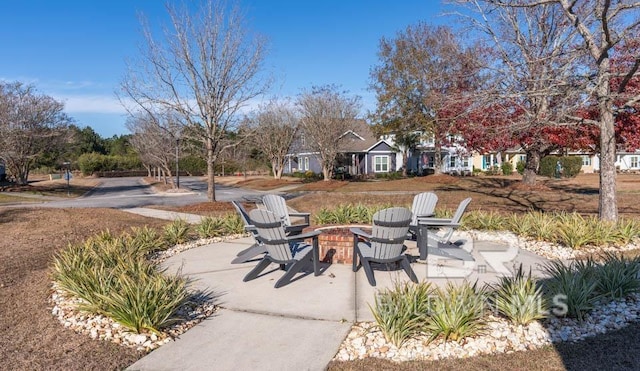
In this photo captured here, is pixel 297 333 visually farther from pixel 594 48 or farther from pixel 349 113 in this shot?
pixel 349 113

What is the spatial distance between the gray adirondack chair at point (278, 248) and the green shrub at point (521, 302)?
2606 millimetres

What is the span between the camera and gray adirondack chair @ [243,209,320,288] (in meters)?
5.78

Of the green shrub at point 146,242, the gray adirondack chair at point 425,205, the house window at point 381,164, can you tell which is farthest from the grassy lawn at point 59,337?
the house window at point 381,164

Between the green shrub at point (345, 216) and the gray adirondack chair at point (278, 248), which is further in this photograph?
the green shrub at point (345, 216)

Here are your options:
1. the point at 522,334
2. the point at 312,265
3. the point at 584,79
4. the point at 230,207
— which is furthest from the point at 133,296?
the point at 230,207

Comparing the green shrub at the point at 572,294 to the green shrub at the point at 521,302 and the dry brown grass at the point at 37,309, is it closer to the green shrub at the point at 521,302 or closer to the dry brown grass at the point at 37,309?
the green shrub at the point at 521,302

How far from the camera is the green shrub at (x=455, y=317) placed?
3.95 meters

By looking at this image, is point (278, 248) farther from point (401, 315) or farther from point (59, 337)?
point (59, 337)

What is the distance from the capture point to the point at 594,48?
9359mm

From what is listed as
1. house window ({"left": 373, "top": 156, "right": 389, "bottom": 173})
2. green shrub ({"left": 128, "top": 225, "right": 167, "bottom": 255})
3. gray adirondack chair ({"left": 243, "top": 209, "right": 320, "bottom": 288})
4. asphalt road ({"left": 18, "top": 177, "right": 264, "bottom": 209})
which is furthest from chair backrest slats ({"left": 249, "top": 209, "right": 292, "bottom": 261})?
house window ({"left": 373, "top": 156, "right": 389, "bottom": 173})

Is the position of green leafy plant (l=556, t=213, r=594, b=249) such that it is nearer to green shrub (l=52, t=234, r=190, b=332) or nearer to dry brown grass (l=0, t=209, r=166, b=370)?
green shrub (l=52, t=234, r=190, b=332)

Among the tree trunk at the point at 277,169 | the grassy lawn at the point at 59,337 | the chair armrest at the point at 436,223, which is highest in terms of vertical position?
the tree trunk at the point at 277,169

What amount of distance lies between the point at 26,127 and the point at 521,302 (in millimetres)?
33065

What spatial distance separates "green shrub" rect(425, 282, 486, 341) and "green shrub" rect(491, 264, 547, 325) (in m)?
0.28
